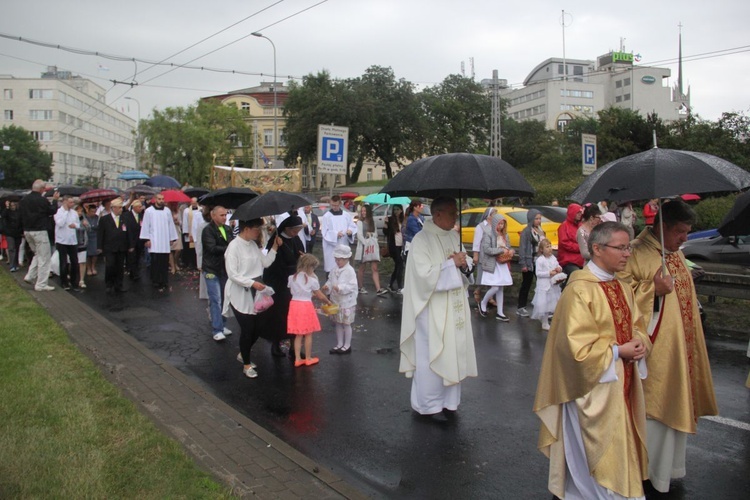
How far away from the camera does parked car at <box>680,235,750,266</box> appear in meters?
14.6

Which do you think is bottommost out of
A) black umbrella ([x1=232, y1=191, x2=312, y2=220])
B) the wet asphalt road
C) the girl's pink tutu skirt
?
the wet asphalt road

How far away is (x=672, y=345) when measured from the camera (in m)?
4.22

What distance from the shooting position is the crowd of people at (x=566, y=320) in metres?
3.58

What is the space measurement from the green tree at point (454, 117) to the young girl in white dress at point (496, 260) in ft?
167

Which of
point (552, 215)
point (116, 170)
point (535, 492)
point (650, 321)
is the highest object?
point (116, 170)

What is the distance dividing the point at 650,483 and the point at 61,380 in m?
5.43

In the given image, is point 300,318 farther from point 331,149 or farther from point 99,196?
point 99,196

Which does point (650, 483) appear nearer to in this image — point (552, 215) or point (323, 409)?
point (323, 409)

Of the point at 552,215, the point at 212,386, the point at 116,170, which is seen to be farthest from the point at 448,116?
the point at 116,170

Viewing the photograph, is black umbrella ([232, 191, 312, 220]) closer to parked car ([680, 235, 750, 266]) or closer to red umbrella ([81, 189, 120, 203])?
red umbrella ([81, 189, 120, 203])

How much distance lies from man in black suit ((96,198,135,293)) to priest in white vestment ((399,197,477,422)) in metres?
8.73

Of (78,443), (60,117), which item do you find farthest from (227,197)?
(60,117)

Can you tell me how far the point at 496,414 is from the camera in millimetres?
5871

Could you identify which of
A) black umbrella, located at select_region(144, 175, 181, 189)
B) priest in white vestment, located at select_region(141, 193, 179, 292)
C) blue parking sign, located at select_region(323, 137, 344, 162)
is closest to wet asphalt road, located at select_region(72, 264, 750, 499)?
priest in white vestment, located at select_region(141, 193, 179, 292)
